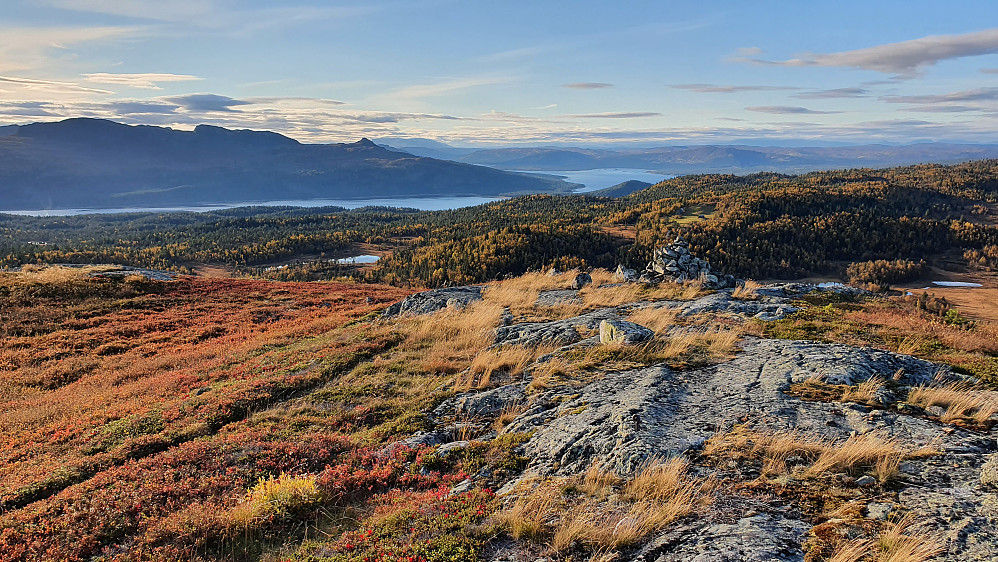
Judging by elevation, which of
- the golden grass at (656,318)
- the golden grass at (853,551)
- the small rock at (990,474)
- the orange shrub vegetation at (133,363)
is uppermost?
the small rock at (990,474)

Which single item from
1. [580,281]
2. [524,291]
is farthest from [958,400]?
[580,281]

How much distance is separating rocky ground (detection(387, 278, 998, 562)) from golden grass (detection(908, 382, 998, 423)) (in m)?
0.15

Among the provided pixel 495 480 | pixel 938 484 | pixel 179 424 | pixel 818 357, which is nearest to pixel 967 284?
pixel 818 357

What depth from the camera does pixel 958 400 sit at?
6699 mm

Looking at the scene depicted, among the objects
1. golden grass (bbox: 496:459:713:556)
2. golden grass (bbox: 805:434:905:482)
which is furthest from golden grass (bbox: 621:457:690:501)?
golden grass (bbox: 805:434:905:482)

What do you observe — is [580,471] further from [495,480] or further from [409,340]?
[409,340]

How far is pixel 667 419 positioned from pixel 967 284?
60565 millimetres

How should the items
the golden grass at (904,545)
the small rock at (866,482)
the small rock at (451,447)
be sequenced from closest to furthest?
the golden grass at (904,545) < the small rock at (866,482) < the small rock at (451,447)

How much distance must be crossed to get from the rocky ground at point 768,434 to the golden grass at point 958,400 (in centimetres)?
15

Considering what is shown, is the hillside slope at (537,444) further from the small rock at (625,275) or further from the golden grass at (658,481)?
the small rock at (625,275)

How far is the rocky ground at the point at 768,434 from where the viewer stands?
14.2ft

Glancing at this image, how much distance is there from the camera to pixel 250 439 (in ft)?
27.7

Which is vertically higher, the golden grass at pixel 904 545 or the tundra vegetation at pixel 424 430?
the golden grass at pixel 904 545

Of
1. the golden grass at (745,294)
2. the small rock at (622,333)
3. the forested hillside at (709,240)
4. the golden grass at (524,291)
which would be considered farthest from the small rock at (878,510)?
the forested hillside at (709,240)
